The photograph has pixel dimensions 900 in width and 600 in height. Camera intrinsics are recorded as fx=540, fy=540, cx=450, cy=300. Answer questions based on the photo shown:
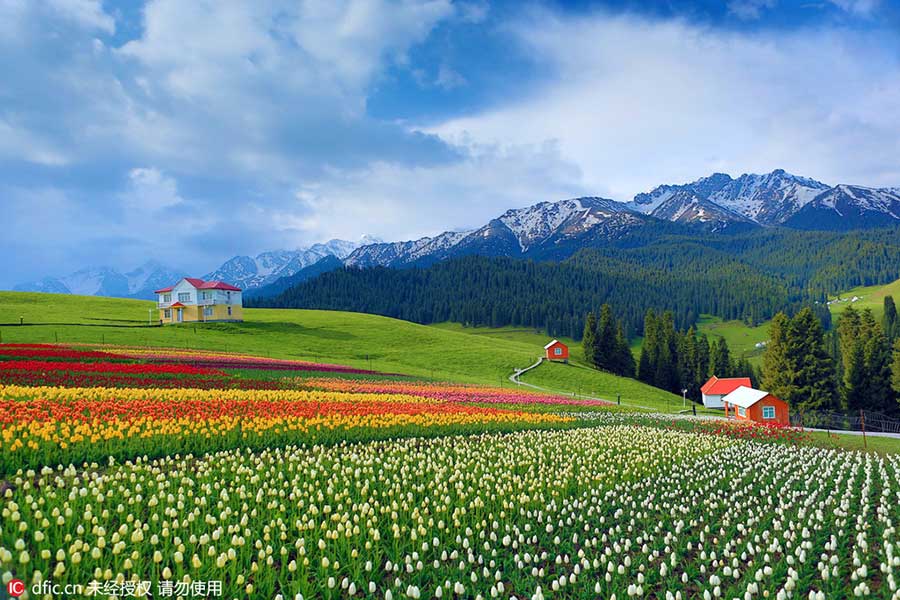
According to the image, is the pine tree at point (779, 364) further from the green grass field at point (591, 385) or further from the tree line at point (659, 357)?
the tree line at point (659, 357)

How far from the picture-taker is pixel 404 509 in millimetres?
10398

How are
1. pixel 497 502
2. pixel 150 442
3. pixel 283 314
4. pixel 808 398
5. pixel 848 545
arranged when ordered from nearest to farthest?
1. pixel 848 545
2. pixel 497 502
3. pixel 150 442
4. pixel 808 398
5. pixel 283 314

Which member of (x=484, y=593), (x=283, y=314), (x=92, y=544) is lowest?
(x=484, y=593)

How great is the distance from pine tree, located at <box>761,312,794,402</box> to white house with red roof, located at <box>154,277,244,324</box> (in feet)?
241

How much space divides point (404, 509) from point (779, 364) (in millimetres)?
56952

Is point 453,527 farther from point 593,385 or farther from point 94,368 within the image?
point 593,385

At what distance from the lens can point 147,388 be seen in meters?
24.7

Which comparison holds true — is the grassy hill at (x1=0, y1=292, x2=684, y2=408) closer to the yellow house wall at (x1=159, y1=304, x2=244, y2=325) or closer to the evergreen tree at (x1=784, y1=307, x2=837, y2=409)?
the yellow house wall at (x1=159, y1=304, x2=244, y2=325)

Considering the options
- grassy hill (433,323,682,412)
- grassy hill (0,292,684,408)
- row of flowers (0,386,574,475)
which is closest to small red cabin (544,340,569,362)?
grassy hill (0,292,684,408)

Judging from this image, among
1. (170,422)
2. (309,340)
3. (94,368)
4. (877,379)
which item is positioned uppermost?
(309,340)

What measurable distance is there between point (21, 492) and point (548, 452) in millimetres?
12981

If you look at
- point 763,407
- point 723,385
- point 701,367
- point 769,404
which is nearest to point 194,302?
point 763,407

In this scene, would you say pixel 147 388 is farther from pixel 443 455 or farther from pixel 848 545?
pixel 848 545

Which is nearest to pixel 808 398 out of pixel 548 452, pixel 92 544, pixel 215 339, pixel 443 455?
pixel 548 452
